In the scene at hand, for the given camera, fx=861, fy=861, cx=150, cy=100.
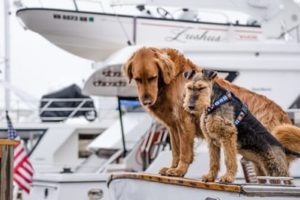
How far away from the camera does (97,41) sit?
54.0 ft

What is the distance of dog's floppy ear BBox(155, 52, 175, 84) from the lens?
6.13m

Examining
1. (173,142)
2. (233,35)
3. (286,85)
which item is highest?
(233,35)

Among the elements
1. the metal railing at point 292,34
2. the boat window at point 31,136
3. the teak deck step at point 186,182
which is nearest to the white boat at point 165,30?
the metal railing at point 292,34

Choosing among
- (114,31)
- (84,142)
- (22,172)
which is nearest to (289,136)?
(22,172)

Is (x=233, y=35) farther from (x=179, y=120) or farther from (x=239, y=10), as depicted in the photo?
(x=179, y=120)

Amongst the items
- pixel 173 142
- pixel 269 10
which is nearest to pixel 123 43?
pixel 269 10

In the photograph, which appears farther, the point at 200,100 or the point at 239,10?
the point at 239,10

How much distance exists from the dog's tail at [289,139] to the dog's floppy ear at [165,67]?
2.96 feet

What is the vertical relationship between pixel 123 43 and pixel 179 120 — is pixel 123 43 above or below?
above

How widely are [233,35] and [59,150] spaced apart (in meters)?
6.26

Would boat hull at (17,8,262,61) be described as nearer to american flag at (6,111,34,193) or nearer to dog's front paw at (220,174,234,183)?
american flag at (6,111,34,193)

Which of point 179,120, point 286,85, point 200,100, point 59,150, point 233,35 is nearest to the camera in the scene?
point 200,100

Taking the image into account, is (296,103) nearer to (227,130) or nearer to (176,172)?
(176,172)

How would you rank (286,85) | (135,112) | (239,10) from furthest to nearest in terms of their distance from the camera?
(135,112) → (239,10) → (286,85)
